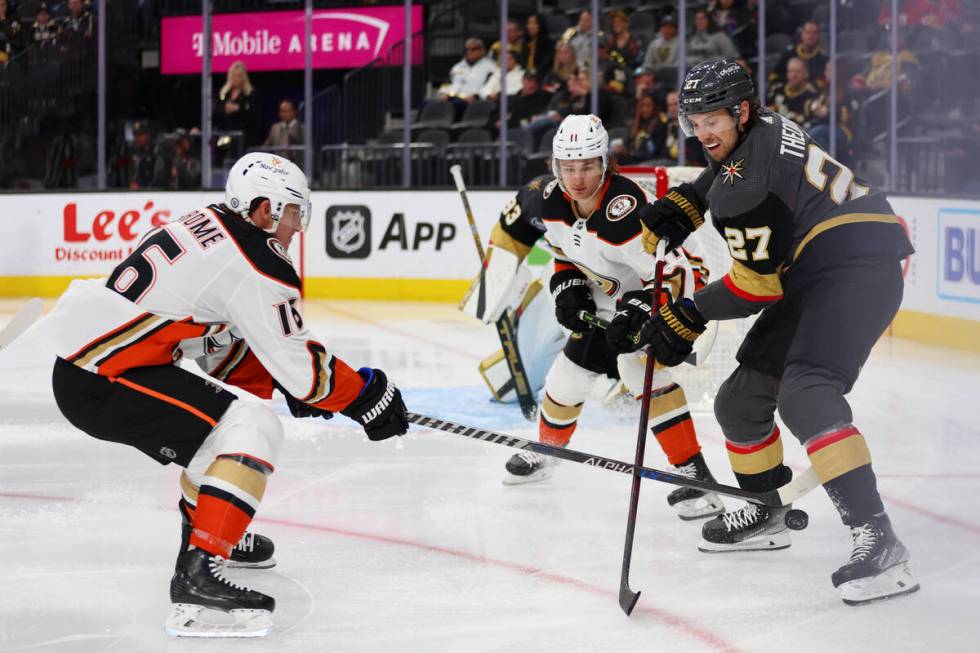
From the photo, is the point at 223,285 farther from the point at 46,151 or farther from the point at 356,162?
the point at 46,151

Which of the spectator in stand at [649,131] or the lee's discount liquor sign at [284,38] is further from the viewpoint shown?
the lee's discount liquor sign at [284,38]

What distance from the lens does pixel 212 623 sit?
2.49m

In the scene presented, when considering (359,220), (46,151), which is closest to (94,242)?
(46,151)

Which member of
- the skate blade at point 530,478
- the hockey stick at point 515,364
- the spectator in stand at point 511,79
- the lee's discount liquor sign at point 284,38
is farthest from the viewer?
the lee's discount liquor sign at point 284,38

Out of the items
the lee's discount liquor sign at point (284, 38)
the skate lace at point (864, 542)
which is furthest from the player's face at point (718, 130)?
the lee's discount liquor sign at point (284, 38)

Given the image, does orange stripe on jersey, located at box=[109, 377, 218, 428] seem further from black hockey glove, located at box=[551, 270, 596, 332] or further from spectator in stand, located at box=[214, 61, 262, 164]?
spectator in stand, located at box=[214, 61, 262, 164]

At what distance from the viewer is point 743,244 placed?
266 cm

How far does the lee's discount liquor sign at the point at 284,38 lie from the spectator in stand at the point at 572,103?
80.2 inches

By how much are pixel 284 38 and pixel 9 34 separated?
2.15 metres

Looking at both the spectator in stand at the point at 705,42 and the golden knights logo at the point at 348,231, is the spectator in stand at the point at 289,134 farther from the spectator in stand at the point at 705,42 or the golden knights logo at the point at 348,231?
the spectator in stand at the point at 705,42

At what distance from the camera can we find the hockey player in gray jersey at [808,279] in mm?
2672

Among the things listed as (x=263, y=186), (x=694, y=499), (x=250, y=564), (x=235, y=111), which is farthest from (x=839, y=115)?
(x=263, y=186)

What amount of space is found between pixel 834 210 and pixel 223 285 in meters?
1.26

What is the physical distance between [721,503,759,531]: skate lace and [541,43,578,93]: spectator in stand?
19.5 feet
